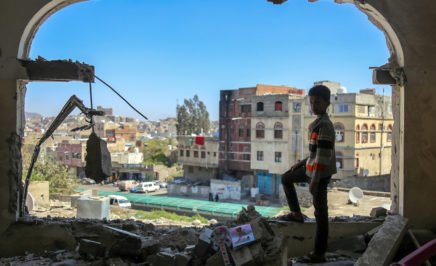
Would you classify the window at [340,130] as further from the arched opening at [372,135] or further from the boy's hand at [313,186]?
the boy's hand at [313,186]

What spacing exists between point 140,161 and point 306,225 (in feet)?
134

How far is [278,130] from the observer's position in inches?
1222

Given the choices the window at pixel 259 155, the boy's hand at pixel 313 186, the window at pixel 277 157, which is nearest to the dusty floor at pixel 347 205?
the boy's hand at pixel 313 186

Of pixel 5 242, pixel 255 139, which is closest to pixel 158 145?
pixel 255 139

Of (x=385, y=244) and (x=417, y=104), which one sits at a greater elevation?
(x=417, y=104)

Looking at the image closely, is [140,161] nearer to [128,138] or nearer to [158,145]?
[158,145]

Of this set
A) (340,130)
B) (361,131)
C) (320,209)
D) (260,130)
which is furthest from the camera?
(260,130)

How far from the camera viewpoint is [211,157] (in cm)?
3694

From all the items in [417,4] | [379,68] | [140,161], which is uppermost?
[417,4]

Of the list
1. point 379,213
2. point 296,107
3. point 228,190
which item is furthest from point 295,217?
point 228,190

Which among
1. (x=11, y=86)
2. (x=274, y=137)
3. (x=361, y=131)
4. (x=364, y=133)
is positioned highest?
(x=361, y=131)

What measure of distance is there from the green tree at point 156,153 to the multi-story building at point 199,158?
10.5m

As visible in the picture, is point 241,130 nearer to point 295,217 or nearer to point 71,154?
point 71,154

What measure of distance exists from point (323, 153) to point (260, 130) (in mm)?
28985
